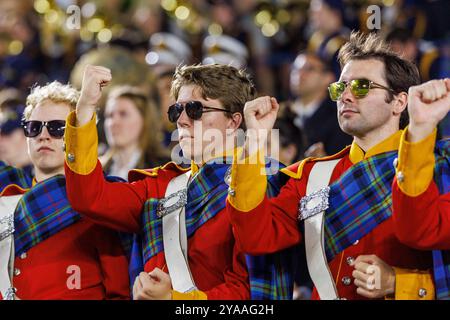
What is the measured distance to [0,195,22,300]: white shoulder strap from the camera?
6.08 meters

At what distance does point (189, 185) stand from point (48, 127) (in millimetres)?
833

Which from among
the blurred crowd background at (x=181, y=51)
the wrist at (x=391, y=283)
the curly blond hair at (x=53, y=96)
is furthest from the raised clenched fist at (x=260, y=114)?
the blurred crowd background at (x=181, y=51)

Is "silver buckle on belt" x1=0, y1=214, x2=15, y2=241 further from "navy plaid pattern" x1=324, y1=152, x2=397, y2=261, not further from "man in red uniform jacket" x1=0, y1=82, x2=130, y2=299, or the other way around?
"navy plaid pattern" x1=324, y1=152, x2=397, y2=261

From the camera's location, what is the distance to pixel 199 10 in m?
12.6

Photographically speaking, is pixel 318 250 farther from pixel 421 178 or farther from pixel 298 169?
pixel 421 178

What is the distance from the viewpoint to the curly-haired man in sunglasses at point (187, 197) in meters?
5.69

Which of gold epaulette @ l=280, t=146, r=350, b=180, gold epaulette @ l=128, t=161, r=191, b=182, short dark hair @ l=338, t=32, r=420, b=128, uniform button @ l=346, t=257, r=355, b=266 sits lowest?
uniform button @ l=346, t=257, r=355, b=266

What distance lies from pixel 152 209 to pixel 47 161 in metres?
0.65

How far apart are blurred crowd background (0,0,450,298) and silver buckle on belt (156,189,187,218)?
4.37 ft

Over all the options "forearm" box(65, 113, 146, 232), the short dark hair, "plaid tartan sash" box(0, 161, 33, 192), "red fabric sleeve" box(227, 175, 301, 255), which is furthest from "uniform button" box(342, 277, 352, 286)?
"plaid tartan sash" box(0, 161, 33, 192)

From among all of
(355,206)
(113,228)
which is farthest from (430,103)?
(113,228)

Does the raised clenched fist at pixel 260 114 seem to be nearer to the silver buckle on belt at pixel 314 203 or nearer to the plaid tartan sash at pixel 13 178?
the silver buckle on belt at pixel 314 203

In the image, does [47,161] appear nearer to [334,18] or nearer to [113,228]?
[113,228]
